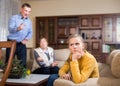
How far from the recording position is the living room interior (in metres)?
5.86

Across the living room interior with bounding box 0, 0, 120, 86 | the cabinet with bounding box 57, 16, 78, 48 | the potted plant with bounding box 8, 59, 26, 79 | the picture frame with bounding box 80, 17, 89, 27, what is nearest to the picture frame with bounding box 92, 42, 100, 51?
the living room interior with bounding box 0, 0, 120, 86

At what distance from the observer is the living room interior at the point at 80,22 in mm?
5863

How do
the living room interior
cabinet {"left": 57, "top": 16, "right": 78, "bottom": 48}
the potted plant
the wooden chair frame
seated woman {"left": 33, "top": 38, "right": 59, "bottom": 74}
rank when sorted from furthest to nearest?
cabinet {"left": 57, "top": 16, "right": 78, "bottom": 48} → the living room interior → seated woman {"left": 33, "top": 38, "right": 59, "bottom": 74} → the potted plant → the wooden chair frame

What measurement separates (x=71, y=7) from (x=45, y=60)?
297 centimetres

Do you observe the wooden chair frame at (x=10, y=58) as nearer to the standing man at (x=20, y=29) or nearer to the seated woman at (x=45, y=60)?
the standing man at (x=20, y=29)

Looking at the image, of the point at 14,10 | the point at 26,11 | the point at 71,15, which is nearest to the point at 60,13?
the point at 71,15

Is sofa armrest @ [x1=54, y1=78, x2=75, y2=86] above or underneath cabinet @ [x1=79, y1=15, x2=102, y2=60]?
underneath

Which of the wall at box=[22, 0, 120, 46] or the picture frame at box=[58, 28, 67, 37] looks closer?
the wall at box=[22, 0, 120, 46]

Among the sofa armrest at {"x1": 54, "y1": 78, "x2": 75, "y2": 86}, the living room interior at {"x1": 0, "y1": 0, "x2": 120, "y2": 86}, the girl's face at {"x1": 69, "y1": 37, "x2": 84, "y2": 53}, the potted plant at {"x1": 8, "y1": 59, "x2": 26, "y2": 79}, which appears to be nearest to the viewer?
the sofa armrest at {"x1": 54, "y1": 78, "x2": 75, "y2": 86}

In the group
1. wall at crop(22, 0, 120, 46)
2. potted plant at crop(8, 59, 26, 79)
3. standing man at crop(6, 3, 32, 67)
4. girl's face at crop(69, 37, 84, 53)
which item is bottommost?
potted plant at crop(8, 59, 26, 79)

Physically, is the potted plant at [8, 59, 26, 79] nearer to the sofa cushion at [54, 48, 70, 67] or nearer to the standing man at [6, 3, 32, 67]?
the standing man at [6, 3, 32, 67]

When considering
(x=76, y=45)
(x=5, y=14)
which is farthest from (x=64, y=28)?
(x=76, y=45)

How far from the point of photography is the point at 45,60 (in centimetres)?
393

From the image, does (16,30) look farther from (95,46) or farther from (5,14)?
(95,46)
